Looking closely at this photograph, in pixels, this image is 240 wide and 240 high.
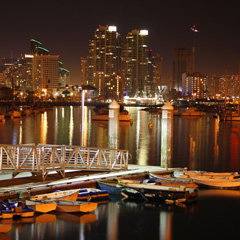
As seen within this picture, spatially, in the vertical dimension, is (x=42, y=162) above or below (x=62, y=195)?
above

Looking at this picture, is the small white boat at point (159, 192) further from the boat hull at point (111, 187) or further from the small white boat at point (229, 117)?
the small white boat at point (229, 117)

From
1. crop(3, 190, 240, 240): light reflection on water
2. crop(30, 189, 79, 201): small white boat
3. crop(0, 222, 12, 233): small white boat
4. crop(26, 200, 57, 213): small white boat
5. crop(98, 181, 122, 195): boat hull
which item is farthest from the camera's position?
crop(98, 181, 122, 195): boat hull

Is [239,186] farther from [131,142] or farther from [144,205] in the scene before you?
[131,142]

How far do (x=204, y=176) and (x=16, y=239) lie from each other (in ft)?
32.8

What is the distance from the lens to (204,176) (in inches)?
814

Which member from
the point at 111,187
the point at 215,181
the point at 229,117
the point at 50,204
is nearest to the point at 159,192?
the point at 111,187

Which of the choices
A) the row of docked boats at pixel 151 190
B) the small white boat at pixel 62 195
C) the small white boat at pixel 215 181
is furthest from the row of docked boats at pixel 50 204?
the small white boat at pixel 215 181

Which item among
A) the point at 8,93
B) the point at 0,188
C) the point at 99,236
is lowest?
the point at 99,236

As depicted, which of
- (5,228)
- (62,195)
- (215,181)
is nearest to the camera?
(5,228)

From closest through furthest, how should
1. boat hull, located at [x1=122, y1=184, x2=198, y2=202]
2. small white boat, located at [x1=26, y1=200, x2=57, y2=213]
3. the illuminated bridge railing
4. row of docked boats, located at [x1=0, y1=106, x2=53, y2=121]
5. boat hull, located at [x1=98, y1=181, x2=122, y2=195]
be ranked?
small white boat, located at [x1=26, y1=200, x2=57, y2=213] → the illuminated bridge railing → boat hull, located at [x1=122, y1=184, x2=198, y2=202] → boat hull, located at [x1=98, y1=181, x2=122, y2=195] → row of docked boats, located at [x1=0, y1=106, x2=53, y2=121]

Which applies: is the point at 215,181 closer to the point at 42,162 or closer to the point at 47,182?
the point at 47,182

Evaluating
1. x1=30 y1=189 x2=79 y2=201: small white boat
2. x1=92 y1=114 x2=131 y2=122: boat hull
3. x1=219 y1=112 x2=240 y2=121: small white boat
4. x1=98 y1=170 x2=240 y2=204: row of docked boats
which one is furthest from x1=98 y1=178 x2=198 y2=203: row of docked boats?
x1=219 y1=112 x2=240 y2=121: small white boat

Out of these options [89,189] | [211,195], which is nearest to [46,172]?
[89,189]

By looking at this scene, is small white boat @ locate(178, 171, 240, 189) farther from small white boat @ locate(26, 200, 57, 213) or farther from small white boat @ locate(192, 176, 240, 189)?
small white boat @ locate(26, 200, 57, 213)
